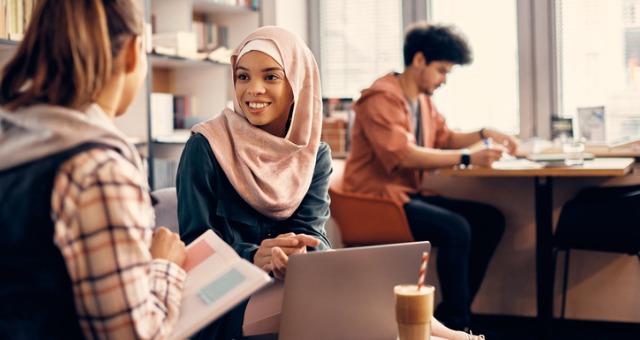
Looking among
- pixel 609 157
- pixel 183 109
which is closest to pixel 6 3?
pixel 183 109

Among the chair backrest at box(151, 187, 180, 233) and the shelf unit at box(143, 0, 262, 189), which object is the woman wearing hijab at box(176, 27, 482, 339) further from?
the shelf unit at box(143, 0, 262, 189)

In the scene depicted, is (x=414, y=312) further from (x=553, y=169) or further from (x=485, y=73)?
(x=485, y=73)

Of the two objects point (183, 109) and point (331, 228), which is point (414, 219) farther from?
point (183, 109)

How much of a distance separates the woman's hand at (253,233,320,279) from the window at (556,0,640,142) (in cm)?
265

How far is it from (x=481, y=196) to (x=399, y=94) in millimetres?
759

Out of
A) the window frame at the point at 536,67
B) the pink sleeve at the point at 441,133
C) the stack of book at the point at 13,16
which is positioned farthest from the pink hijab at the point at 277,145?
the window frame at the point at 536,67

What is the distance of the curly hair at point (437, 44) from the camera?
3584 millimetres

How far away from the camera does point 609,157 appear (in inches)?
144

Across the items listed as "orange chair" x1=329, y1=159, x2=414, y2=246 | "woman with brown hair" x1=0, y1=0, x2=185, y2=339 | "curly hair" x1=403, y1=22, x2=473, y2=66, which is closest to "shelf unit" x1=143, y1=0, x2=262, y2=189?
"orange chair" x1=329, y1=159, x2=414, y2=246

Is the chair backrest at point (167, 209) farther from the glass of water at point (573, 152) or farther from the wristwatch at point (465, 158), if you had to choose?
the glass of water at point (573, 152)

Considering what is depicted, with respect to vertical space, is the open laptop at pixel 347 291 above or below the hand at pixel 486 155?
below

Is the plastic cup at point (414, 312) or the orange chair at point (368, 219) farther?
the orange chair at point (368, 219)

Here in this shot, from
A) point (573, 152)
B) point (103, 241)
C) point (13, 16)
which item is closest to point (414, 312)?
point (103, 241)

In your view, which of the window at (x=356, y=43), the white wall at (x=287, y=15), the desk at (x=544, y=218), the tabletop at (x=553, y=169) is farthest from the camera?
the window at (x=356, y=43)
